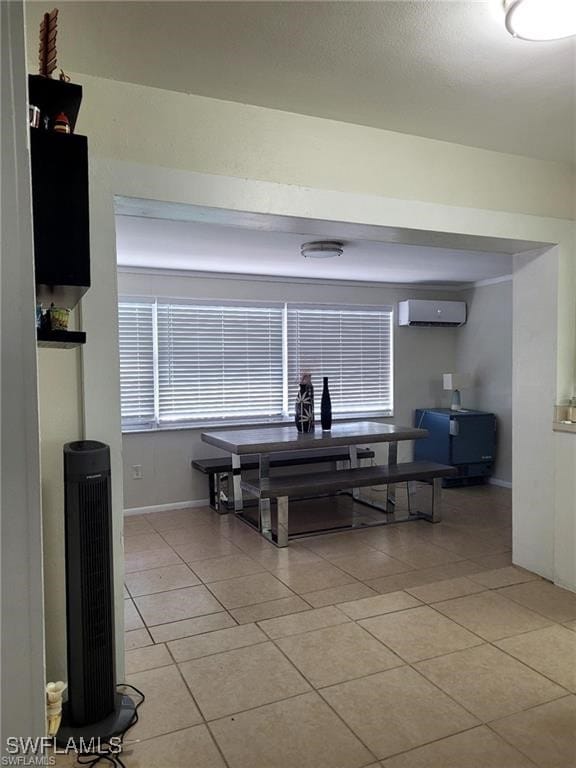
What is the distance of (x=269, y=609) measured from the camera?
9.64 feet

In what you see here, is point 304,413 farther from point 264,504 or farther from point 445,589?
point 445,589

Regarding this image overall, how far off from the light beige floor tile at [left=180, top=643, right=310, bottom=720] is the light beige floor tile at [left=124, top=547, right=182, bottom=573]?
4.41ft

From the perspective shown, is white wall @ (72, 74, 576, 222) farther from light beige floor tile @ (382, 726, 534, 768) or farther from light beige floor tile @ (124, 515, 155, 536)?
light beige floor tile @ (124, 515, 155, 536)

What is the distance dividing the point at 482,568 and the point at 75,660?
8.27 ft

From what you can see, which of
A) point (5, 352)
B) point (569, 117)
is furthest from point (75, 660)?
point (569, 117)

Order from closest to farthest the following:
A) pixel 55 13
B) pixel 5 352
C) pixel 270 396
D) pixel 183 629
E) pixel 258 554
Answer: pixel 5 352 < pixel 55 13 < pixel 183 629 < pixel 258 554 < pixel 270 396

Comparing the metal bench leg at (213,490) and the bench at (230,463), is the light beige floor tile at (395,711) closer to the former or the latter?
the bench at (230,463)

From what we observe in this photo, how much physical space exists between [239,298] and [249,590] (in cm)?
308

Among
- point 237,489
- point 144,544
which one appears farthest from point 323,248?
point 144,544

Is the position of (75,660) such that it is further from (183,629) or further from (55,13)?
(55,13)

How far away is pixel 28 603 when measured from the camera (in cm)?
61

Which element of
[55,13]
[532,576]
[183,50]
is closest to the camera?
[55,13]

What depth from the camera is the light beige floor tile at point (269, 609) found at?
285cm

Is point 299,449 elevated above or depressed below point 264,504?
above
